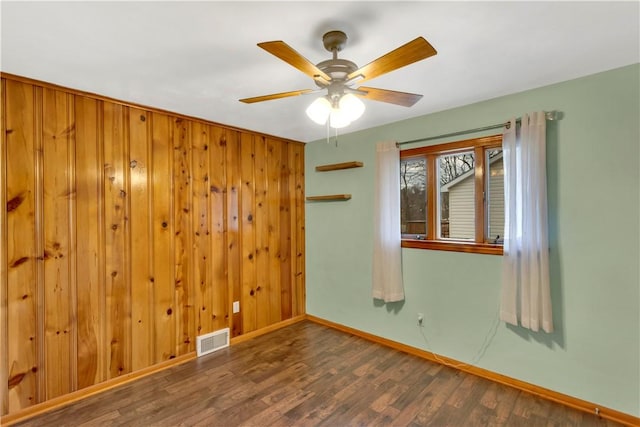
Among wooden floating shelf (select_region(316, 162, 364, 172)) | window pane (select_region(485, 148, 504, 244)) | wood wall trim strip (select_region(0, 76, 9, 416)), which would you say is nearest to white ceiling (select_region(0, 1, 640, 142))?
wood wall trim strip (select_region(0, 76, 9, 416))

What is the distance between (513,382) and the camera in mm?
2514

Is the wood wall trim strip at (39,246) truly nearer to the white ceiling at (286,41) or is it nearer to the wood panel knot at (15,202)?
the wood panel knot at (15,202)

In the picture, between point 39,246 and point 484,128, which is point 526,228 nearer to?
point 484,128

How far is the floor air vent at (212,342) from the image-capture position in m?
3.09

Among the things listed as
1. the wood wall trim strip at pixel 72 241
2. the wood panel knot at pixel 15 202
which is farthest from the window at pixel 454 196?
the wood panel knot at pixel 15 202

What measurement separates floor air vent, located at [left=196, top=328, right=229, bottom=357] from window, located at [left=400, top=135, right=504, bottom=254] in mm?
2105

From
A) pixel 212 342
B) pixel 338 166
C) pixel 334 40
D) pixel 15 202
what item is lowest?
pixel 212 342

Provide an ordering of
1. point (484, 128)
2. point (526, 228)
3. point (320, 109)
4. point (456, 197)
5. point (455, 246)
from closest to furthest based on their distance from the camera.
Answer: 1. point (320, 109)
2. point (526, 228)
3. point (484, 128)
4. point (455, 246)
5. point (456, 197)

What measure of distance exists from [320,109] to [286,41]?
407 millimetres

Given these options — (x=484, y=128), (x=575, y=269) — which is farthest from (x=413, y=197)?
(x=575, y=269)

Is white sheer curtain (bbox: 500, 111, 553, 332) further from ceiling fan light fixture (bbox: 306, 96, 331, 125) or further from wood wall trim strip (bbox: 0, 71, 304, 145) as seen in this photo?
wood wall trim strip (bbox: 0, 71, 304, 145)

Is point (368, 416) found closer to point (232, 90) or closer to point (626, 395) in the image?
point (626, 395)

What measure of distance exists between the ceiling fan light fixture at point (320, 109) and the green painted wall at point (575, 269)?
1602 millimetres

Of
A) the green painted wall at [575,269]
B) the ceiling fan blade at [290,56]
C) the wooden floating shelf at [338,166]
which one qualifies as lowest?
the green painted wall at [575,269]
